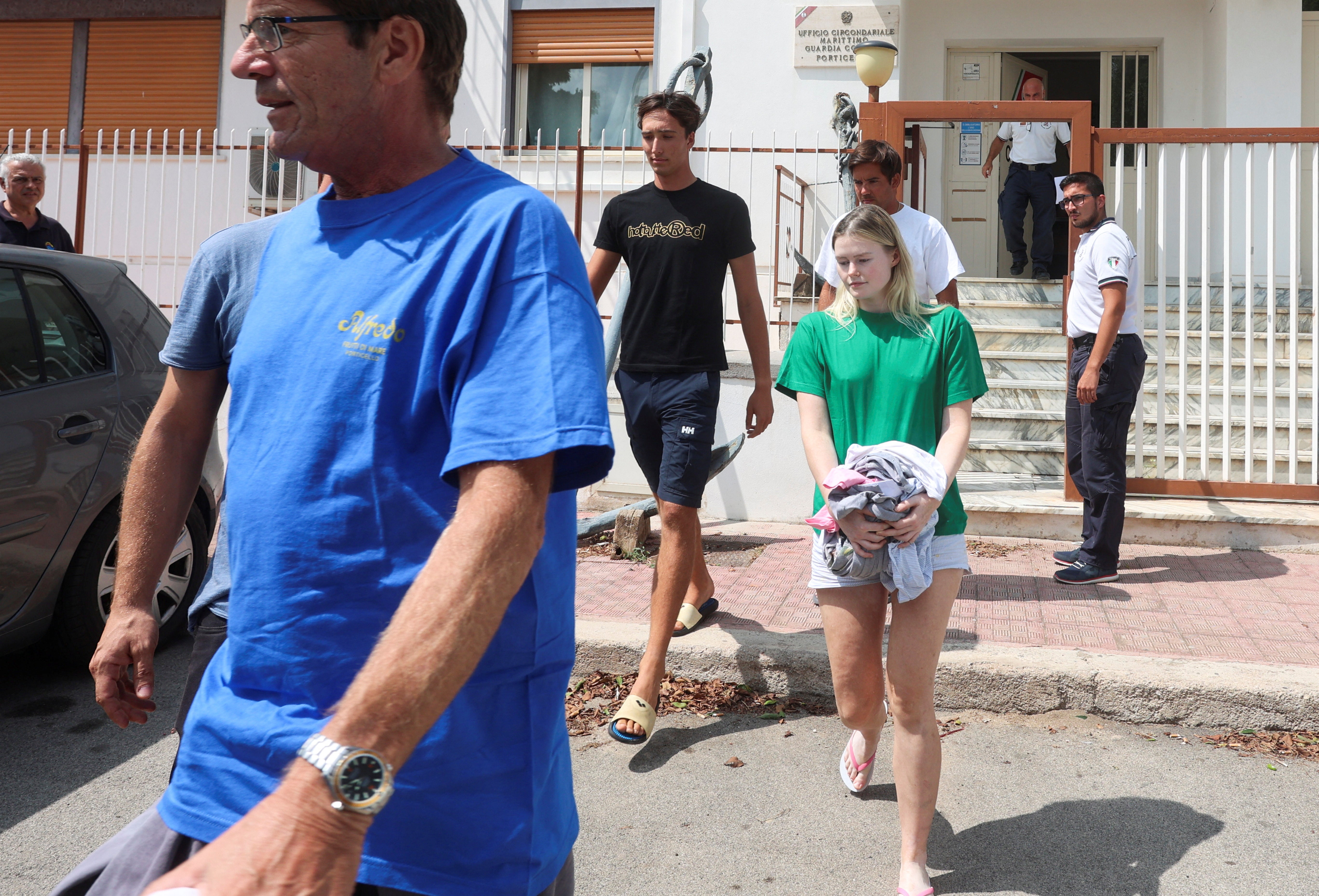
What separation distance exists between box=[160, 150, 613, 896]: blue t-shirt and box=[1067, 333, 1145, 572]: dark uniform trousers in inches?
199

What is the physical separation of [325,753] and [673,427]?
3.35 metres

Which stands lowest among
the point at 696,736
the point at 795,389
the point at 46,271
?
the point at 696,736

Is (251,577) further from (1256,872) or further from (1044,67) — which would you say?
(1044,67)

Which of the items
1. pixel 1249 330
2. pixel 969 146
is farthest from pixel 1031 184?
pixel 1249 330

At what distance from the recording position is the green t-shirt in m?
3.23

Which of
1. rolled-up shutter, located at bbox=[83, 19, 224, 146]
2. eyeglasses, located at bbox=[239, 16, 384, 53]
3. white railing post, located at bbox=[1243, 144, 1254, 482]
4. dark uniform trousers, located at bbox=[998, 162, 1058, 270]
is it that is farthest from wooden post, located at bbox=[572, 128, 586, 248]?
eyeglasses, located at bbox=[239, 16, 384, 53]

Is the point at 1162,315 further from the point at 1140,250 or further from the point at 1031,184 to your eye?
the point at 1031,184

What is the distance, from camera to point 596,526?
22.4ft

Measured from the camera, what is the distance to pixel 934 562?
313cm

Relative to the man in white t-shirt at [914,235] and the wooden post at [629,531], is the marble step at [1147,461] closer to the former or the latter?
the man in white t-shirt at [914,235]

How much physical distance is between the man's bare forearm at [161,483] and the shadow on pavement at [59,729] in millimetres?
1616

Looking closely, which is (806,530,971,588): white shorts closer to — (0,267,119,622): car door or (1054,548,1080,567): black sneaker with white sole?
(0,267,119,622): car door

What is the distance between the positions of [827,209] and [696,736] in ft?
23.0

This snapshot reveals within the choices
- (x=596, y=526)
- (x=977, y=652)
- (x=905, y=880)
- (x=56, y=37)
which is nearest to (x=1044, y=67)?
(x=596, y=526)
